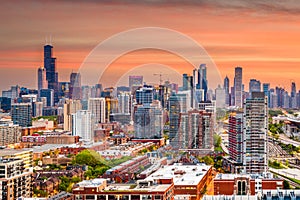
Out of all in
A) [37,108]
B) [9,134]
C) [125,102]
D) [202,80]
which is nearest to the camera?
[9,134]

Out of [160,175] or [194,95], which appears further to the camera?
[194,95]

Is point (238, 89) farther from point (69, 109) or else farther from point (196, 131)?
point (196, 131)

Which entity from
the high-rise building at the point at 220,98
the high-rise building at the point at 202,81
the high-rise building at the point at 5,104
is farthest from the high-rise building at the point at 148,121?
the high-rise building at the point at 5,104

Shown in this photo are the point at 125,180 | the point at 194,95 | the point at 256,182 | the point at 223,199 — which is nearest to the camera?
the point at 223,199

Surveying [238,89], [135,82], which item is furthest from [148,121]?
[238,89]

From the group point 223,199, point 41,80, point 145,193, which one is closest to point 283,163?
point 145,193

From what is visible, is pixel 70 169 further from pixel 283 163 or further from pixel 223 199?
pixel 223 199

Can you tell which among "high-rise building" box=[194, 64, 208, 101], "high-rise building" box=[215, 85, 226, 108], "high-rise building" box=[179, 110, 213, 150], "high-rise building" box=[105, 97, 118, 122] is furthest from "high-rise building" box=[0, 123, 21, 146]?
"high-rise building" box=[215, 85, 226, 108]

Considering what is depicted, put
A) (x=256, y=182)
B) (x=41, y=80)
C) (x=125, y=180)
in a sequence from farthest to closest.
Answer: (x=41, y=80) → (x=125, y=180) → (x=256, y=182)
